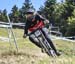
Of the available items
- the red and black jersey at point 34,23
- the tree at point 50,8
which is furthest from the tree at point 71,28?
the red and black jersey at point 34,23

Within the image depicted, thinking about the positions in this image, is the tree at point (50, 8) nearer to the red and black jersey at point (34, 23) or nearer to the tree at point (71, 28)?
the tree at point (71, 28)

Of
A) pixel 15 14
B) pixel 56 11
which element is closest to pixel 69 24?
pixel 56 11

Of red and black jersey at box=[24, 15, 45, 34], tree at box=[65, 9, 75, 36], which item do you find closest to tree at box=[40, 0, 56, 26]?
tree at box=[65, 9, 75, 36]

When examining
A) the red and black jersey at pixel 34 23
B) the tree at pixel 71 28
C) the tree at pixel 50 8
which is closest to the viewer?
the red and black jersey at pixel 34 23

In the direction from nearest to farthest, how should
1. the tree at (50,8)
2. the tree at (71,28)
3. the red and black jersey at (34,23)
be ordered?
the red and black jersey at (34,23)
the tree at (71,28)
the tree at (50,8)

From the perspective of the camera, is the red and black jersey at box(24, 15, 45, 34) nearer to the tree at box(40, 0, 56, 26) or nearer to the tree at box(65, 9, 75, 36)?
the tree at box(65, 9, 75, 36)

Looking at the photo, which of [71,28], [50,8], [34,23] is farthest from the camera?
[50,8]

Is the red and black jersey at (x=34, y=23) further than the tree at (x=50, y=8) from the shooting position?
No

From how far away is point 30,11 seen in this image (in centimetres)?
1042

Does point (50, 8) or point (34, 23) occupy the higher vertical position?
point (34, 23)

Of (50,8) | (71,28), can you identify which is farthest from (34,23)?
(50,8)

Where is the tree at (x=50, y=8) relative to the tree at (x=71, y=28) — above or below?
below

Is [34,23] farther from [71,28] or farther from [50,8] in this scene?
[50,8]

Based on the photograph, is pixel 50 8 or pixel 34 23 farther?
pixel 50 8
